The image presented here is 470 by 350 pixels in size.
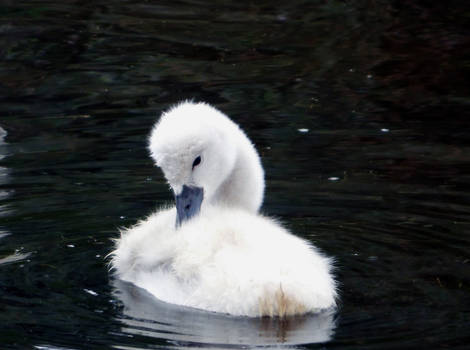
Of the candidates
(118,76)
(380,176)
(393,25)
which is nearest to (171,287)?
(380,176)

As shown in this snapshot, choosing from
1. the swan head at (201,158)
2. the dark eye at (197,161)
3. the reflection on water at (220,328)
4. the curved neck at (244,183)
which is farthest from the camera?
the curved neck at (244,183)

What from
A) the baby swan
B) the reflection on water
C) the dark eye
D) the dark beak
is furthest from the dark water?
the dark eye

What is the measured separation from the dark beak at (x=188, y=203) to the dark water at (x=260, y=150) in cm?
49

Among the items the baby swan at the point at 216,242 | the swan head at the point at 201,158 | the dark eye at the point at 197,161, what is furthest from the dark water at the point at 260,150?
the dark eye at the point at 197,161

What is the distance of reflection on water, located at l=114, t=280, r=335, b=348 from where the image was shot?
5.43 m

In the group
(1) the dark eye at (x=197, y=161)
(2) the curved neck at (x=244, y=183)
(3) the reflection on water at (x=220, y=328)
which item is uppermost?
(1) the dark eye at (x=197, y=161)

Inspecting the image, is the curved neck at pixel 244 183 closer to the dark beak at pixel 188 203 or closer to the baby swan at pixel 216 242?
the baby swan at pixel 216 242

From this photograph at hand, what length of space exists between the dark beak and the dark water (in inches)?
19.2

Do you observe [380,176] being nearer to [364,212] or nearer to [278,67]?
[364,212]

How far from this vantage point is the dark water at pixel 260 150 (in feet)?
18.7

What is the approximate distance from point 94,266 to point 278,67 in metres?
5.70

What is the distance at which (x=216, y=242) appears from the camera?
5.95 metres

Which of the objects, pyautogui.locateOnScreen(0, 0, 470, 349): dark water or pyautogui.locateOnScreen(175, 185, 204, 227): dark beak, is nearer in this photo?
pyautogui.locateOnScreen(0, 0, 470, 349): dark water

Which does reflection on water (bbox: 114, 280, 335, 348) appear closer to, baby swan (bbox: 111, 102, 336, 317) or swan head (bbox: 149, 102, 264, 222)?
baby swan (bbox: 111, 102, 336, 317)
